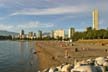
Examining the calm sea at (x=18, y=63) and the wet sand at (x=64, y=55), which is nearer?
the calm sea at (x=18, y=63)

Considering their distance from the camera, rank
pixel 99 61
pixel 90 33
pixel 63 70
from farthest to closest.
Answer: pixel 90 33, pixel 99 61, pixel 63 70

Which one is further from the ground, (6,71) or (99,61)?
(99,61)

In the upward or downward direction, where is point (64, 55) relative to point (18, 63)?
upward

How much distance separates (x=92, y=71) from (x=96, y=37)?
153m

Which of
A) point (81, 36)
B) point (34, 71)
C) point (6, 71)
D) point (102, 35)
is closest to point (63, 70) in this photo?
point (34, 71)

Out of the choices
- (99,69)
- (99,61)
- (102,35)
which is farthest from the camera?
(102,35)

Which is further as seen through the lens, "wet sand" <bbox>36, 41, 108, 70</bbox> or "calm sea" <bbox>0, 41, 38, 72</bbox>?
"wet sand" <bbox>36, 41, 108, 70</bbox>

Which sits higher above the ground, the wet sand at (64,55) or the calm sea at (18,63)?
the wet sand at (64,55)

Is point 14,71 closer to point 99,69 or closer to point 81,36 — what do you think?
point 99,69

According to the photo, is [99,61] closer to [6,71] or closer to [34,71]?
[34,71]

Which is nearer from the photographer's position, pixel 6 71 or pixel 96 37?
pixel 6 71

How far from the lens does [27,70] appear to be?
3628cm

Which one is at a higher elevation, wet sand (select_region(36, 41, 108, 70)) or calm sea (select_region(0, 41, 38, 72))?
wet sand (select_region(36, 41, 108, 70))

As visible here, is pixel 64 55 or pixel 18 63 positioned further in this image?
pixel 64 55
